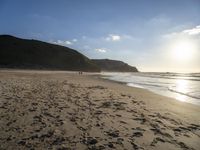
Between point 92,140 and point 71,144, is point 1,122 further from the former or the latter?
point 92,140

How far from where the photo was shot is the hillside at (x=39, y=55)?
84.6 metres

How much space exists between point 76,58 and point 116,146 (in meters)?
107

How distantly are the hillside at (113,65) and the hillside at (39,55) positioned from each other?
57382mm

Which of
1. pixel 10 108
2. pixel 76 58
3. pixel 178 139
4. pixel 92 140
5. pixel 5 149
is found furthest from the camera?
pixel 76 58

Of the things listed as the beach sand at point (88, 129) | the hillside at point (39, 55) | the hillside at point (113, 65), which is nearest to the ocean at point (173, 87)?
the beach sand at point (88, 129)

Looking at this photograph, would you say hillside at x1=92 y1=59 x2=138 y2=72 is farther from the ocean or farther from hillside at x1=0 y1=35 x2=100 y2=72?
the ocean

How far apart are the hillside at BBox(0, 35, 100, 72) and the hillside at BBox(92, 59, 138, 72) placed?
57382mm

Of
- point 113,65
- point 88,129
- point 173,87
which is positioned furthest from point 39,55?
point 88,129

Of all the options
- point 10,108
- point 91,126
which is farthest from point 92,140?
point 10,108

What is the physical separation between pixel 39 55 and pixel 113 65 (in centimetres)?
9450

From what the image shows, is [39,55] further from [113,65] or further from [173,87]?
[113,65]

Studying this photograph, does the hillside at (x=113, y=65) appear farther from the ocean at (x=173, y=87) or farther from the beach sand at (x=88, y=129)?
the beach sand at (x=88, y=129)

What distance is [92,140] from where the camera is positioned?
4.56 meters

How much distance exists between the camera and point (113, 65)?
179 metres
